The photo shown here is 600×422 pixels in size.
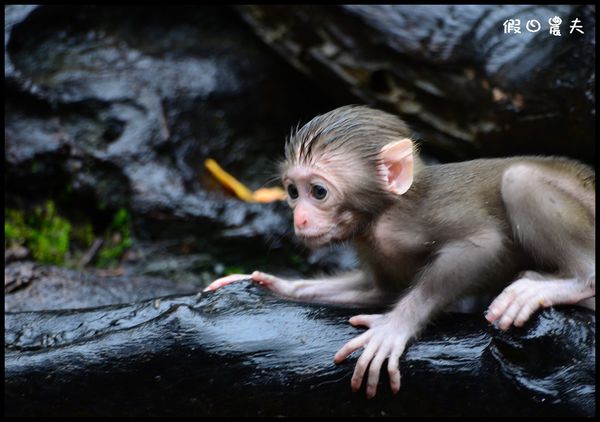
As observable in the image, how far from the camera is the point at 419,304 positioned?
4602 mm

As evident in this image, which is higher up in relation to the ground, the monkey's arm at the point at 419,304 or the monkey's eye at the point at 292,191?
the monkey's eye at the point at 292,191

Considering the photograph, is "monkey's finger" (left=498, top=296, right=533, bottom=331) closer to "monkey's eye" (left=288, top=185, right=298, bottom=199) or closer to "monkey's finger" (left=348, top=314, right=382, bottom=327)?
"monkey's finger" (left=348, top=314, right=382, bottom=327)

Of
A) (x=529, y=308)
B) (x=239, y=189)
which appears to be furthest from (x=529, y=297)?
(x=239, y=189)

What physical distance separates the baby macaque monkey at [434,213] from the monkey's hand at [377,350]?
0.22 meters

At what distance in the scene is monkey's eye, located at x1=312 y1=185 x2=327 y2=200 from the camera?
5.16 m

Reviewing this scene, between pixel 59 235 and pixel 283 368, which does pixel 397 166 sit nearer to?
pixel 283 368

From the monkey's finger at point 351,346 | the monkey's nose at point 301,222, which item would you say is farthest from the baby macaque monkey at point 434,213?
the monkey's finger at point 351,346

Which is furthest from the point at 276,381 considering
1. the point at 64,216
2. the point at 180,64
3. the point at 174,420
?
the point at 180,64

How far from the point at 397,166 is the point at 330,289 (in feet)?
3.43

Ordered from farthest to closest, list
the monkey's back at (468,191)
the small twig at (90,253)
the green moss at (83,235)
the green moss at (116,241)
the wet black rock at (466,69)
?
the green moss at (83,235) → the green moss at (116,241) → the small twig at (90,253) → the wet black rock at (466,69) → the monkey's back at (468,191)

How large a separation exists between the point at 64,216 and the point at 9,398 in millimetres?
4323

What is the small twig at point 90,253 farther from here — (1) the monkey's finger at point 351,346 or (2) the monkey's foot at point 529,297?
(2) the monkey's foot at point 529,297

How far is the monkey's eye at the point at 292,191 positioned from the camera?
533cm

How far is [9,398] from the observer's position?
4562 millimetres
